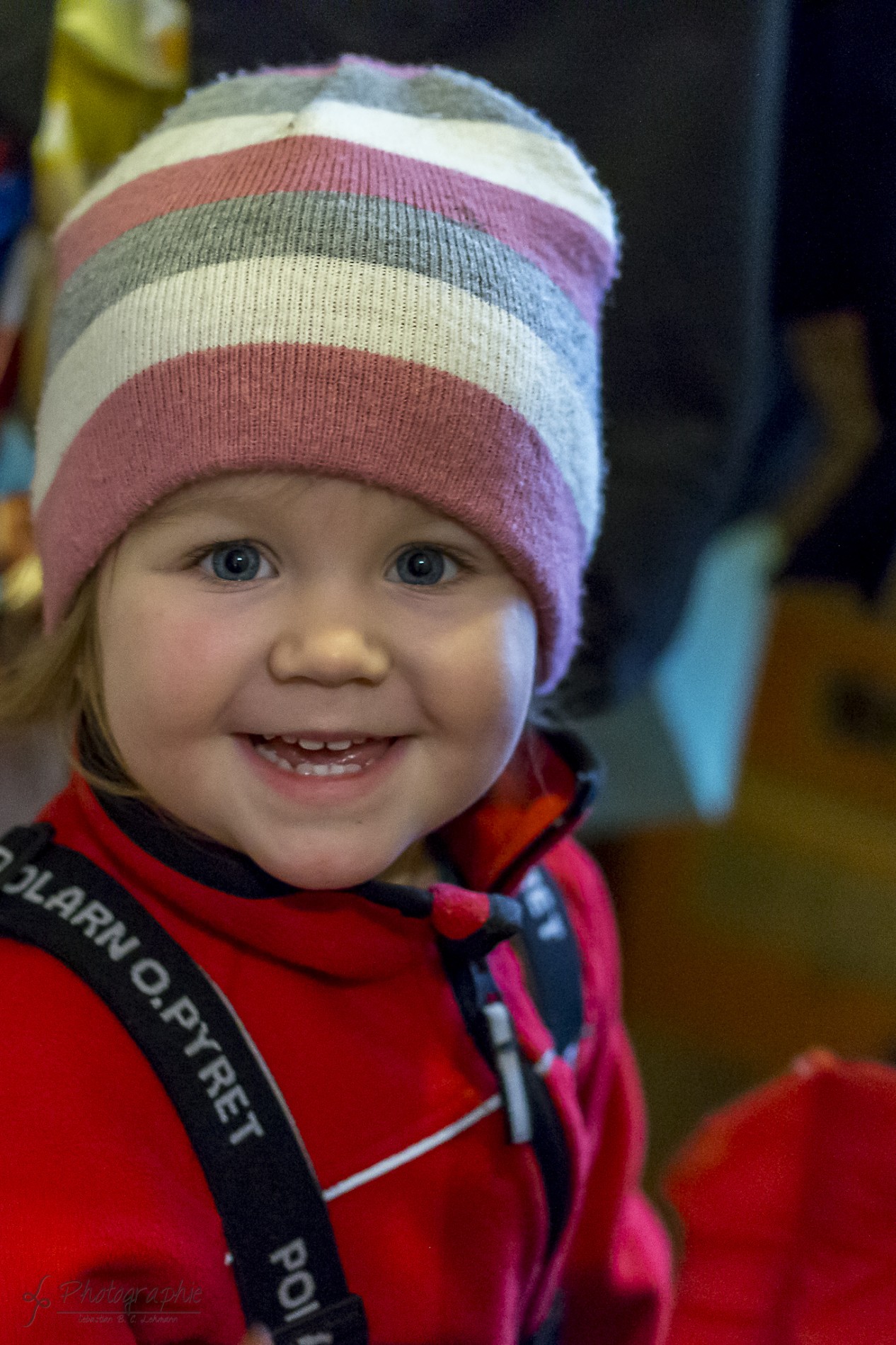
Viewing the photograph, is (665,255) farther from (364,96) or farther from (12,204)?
(12,204)

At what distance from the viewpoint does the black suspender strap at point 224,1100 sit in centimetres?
53

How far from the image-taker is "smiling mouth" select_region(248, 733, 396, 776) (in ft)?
1.86

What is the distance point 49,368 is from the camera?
24.3 inches

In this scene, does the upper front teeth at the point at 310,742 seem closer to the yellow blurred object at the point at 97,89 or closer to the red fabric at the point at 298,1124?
the red fabric at the point at 298,1124

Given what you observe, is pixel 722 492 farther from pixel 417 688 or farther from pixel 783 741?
pixel 783 741

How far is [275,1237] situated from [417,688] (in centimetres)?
24

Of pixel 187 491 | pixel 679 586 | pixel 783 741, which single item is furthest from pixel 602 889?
pixel 783 741

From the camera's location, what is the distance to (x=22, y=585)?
804 mm

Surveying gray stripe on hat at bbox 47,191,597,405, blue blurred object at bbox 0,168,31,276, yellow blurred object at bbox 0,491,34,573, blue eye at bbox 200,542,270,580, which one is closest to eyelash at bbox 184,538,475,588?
blue eye at bbox 200,542,270,580

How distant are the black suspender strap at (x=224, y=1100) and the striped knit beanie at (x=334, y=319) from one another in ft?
0.53

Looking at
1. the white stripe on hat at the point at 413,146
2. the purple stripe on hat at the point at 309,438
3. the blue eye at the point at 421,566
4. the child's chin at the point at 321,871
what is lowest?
the child's chin at the point at 321,871

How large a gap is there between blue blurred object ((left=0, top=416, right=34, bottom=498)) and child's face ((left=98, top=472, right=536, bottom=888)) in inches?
15.4

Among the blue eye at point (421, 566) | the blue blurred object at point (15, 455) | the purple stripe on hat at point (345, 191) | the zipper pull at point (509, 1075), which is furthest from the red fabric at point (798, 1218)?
the blue blurred object at point (15, 455)

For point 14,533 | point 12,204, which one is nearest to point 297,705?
point 14,533
